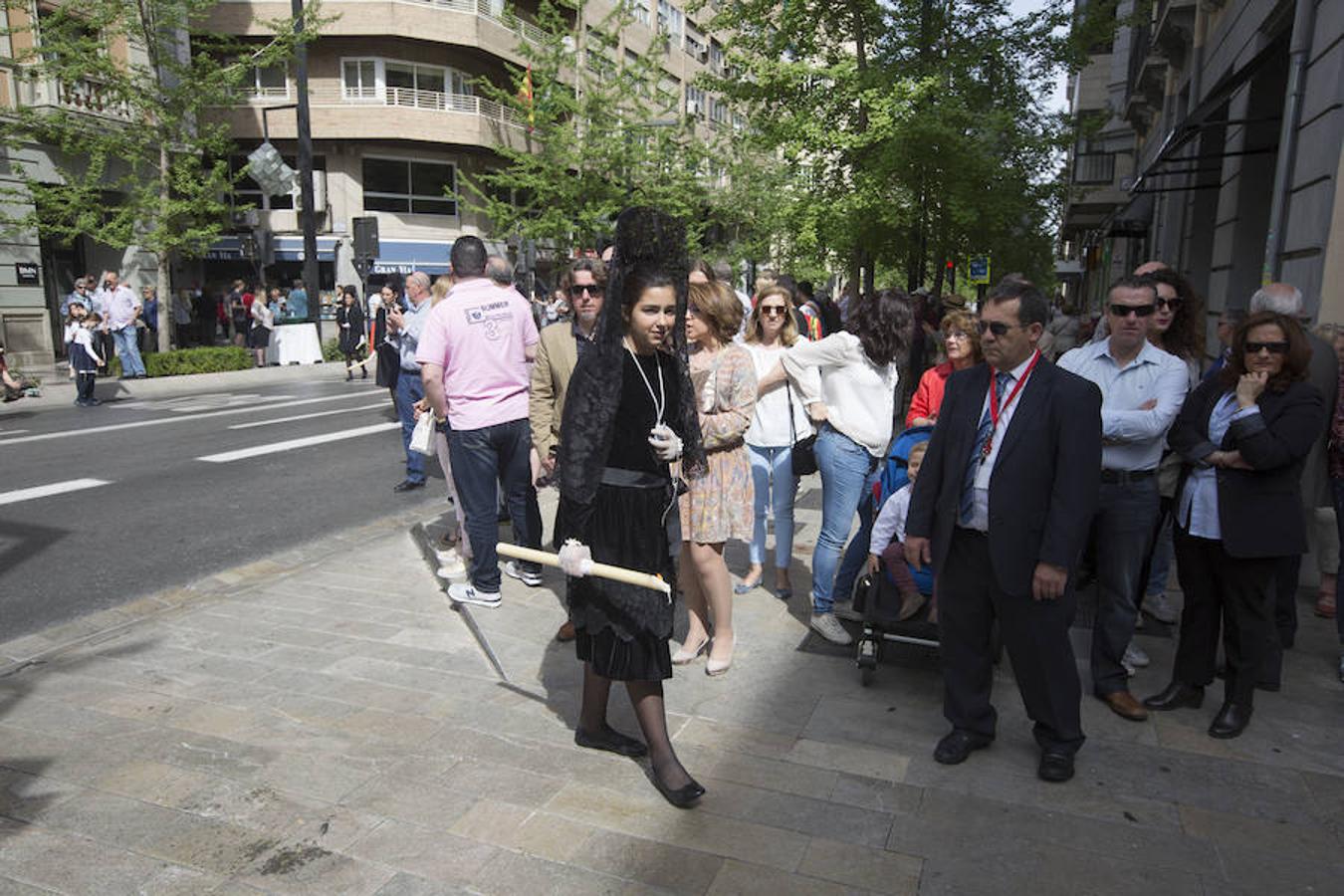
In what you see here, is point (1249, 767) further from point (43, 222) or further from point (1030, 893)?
point (43, 222)

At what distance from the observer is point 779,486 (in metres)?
5.54

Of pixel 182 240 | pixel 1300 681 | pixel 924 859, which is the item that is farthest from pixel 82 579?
pixel 182 240

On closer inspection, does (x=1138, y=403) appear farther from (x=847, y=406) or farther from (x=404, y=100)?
(x=404, y=100)

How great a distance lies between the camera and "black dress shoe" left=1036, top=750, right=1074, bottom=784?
3500mm

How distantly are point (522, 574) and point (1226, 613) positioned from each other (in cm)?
379

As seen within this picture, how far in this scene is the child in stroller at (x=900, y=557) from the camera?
437 centimetres

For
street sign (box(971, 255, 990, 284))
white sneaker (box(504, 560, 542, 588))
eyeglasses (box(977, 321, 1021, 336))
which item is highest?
street sign (box(971, 255, 990, 284))

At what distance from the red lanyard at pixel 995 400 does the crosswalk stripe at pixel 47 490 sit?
8.05 meters

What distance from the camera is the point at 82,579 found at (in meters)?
6.02

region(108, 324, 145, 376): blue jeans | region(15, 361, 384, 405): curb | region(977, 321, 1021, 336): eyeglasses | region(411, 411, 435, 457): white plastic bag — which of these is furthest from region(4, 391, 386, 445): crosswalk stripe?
region(977, 321, 1021, 336): eyeglasses

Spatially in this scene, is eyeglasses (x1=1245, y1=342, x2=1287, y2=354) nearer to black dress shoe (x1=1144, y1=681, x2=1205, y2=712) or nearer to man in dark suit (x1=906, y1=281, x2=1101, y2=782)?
man in dark suit (x1=906, y1=281, x2=1101, y2=782)

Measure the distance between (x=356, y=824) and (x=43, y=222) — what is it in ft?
77.4

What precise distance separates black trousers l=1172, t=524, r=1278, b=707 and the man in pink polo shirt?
3.45 m

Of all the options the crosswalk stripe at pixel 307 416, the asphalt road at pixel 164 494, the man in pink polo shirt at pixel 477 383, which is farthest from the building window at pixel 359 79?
the man in pink polo shirt at pixel 477 383
